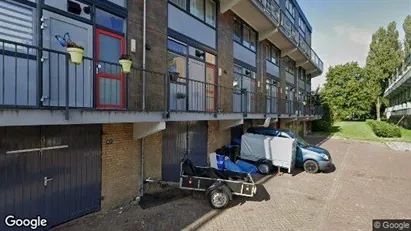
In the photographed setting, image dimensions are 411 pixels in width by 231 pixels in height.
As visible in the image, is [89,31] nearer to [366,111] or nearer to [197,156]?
[197,156]

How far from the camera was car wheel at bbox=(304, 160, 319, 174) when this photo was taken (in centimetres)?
1283

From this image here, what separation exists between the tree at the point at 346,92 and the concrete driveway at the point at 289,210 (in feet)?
134

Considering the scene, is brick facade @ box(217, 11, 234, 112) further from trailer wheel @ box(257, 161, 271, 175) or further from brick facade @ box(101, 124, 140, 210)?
brick facade @ box(101, 124, 140, 210)

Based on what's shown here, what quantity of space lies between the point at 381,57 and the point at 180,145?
50316 mm

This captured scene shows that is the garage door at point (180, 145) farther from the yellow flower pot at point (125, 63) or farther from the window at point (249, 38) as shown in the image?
the window at point (249, 38)

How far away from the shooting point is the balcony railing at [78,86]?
4738mm

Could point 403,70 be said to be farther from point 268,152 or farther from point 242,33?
point 268,152

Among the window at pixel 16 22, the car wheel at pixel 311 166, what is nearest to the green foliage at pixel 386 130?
the car wheel at pixel 311 166

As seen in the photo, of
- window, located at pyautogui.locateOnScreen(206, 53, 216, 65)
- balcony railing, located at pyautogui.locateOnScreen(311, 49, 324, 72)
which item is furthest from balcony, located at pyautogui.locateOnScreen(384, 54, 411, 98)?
window, located at pyautogui.locateOnScreen(206, 53, 216, 65)

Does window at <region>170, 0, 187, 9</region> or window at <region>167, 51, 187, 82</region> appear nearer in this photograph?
window at <region>167, 51, 187, 82</region>

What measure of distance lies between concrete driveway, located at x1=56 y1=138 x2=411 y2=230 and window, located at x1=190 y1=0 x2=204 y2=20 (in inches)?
264

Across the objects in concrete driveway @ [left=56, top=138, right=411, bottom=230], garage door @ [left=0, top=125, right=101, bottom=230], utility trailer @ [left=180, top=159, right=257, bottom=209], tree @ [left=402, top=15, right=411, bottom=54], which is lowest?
concrete driveway @ [left=56, top=138, right=411, bottom=230]

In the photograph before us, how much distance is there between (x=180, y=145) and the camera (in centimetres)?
1000

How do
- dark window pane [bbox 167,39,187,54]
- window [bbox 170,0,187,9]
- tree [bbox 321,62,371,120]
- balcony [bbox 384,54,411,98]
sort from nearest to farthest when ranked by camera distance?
dark window pane [bbox 167,39,187,54] < window [bbox 170,0,187,9] < balcony [bbox 384,54,411,98] < tree [bbox 321,62,371,120]
